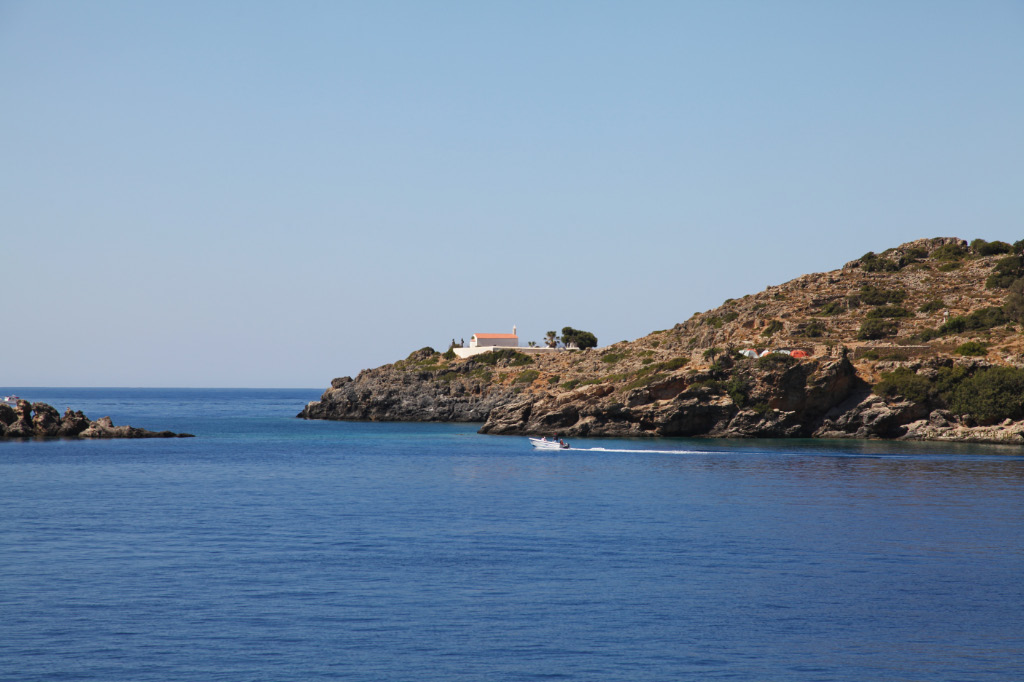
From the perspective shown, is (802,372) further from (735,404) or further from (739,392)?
(735,404)

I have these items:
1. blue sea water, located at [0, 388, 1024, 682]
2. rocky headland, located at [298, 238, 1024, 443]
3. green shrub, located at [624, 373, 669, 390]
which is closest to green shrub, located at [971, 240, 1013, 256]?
rocky headland, located at [298, 238, 1024, 443]

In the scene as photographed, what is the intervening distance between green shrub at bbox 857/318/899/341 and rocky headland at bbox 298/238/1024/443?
0.25 m

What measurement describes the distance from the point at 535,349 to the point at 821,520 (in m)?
121

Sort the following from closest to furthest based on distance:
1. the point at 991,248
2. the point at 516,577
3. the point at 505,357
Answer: the point at 516,577 < the point at 991,248 < the point at 505,357

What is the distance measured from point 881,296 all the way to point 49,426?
4301 inches

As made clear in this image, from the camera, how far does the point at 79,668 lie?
20359 millimetres

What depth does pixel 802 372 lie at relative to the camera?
301 feet

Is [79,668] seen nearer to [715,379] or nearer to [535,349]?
[715,379]

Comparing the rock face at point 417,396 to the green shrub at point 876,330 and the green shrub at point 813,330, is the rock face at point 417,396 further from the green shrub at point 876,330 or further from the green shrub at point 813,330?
the green shrub at point 876,330

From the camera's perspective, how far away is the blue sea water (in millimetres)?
21219

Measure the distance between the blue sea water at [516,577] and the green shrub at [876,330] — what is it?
54.4 m

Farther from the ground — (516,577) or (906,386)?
(906,386)

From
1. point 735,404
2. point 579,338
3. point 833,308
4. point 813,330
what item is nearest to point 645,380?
point 735,404

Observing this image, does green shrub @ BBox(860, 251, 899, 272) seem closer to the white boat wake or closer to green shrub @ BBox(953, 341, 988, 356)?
green shrub @ BBox(953, 341, 988, 356)
